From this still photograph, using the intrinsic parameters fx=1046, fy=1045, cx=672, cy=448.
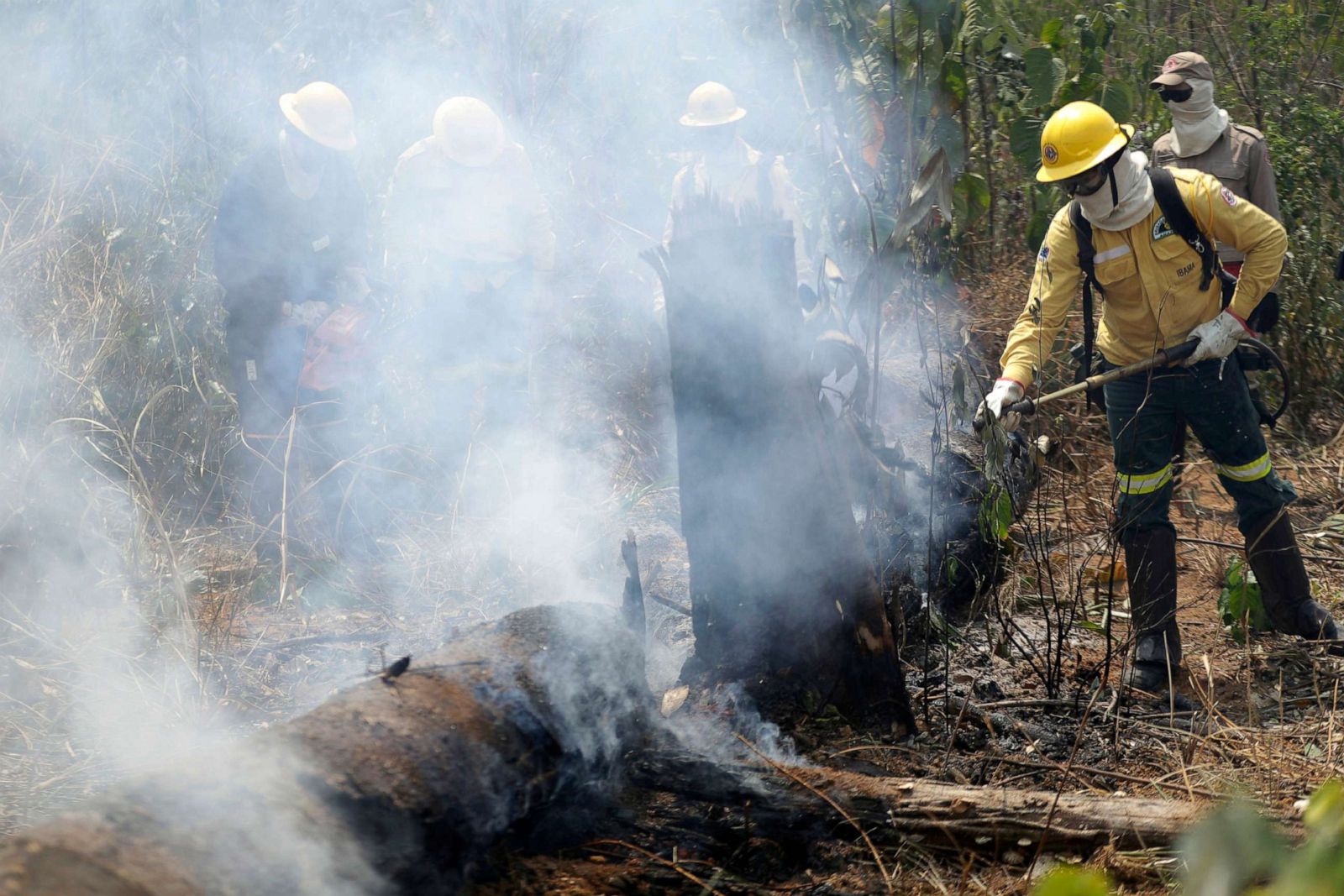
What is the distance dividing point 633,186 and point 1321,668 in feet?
19.0

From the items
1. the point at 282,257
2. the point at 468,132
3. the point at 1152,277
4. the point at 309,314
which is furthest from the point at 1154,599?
the point at 282,257

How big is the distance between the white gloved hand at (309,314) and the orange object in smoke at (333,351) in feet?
0.15

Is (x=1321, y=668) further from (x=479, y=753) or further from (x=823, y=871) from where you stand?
(x=479, y=753)

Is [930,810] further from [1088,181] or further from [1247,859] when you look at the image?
[1088,181]

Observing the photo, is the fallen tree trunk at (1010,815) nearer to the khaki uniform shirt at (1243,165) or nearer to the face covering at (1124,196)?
the face covering at (1124,196)

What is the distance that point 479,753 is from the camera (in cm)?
202

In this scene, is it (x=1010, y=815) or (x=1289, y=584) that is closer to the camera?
(x=1010, y=815)

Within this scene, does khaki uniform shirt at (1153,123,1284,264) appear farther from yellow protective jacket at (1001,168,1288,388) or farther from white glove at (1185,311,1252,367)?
white glove at (1185,311,1252,367)

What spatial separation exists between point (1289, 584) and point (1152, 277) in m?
1.18

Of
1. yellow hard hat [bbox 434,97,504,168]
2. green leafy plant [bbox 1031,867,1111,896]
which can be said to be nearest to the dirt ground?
yellow hard hat [bbox 434,97,504,168]

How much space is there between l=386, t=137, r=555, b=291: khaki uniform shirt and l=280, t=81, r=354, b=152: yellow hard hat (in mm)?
500

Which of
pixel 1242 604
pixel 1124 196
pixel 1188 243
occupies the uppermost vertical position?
pixel 1124 196

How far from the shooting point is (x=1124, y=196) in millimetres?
3311

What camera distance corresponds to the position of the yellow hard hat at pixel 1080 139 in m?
3.27
